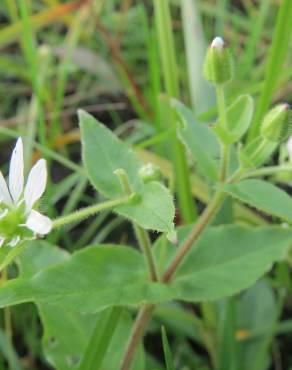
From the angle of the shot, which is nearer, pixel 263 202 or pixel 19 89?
pixel 263 202

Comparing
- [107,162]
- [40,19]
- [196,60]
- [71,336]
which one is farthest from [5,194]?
[40,19]

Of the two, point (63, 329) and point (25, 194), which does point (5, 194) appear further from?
point (63, 329)

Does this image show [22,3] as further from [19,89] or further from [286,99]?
[286,99]

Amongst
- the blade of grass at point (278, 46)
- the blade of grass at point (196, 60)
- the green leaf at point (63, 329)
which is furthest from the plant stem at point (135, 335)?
the blade of grass at point (196, 60)

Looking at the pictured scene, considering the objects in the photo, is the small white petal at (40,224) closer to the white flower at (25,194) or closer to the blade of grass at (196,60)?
the white flower at (25,194)

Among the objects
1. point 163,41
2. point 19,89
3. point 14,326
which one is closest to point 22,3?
point 163,41

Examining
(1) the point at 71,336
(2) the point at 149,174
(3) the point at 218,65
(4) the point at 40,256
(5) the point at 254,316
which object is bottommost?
(5) the point at 254,316
